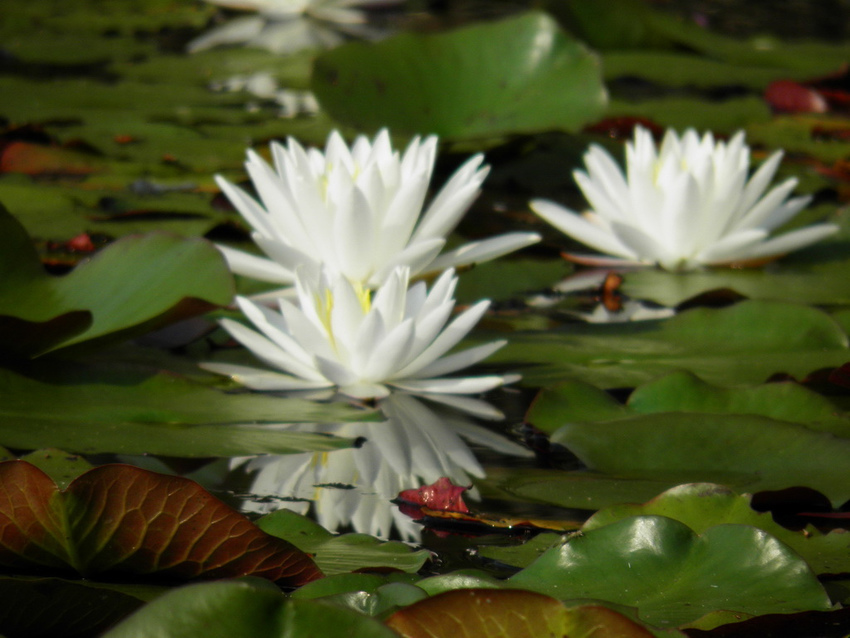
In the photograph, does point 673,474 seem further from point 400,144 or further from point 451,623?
point 400,144

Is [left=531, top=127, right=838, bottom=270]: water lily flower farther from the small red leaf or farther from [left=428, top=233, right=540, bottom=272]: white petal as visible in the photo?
the small red leaf

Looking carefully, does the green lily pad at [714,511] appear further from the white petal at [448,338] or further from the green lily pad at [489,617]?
the white petal at [448,338]

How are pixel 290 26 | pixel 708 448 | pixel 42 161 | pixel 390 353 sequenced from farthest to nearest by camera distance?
pixel 290 26
pixel 42 161
pixel 390 353
pixel 708 448

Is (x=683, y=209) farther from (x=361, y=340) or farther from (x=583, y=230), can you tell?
(x=361, y=340)

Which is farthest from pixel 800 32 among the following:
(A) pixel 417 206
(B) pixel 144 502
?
(B) pixel 144 502

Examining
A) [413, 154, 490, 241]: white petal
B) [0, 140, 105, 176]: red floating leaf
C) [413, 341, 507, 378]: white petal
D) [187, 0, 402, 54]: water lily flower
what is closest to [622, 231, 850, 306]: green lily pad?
[413, 154, 490, 241]: white petal

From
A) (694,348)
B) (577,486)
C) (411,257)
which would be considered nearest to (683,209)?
(694,348)

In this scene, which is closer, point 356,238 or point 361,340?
point 361,340

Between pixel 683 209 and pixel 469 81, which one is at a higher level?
pixel 469 81
